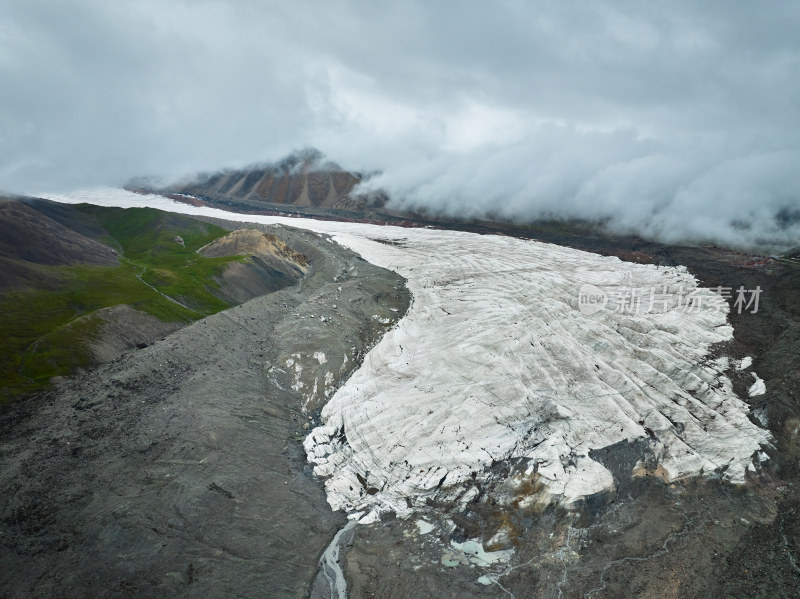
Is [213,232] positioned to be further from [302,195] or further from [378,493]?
[378,493]

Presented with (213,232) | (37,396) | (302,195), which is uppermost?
(302,195)

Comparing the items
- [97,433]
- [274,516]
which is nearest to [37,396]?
[97,433]

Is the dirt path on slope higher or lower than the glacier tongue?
lower

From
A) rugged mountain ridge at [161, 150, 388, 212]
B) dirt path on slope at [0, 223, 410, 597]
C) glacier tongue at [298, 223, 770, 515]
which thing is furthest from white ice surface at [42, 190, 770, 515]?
rugged mountain ridge at [161, 150, 388, 212]

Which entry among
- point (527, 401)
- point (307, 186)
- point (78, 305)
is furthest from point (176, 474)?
point (307, 186)

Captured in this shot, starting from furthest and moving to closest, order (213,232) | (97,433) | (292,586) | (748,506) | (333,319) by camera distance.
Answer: (213,232)
(333,319)
(97,433)
(748,506)
(292,586)

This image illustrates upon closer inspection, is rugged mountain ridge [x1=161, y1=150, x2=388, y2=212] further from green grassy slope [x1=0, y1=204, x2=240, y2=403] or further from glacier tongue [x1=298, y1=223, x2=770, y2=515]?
glacier tongue [x1=298, y1=223, x2=770, y2=515]
